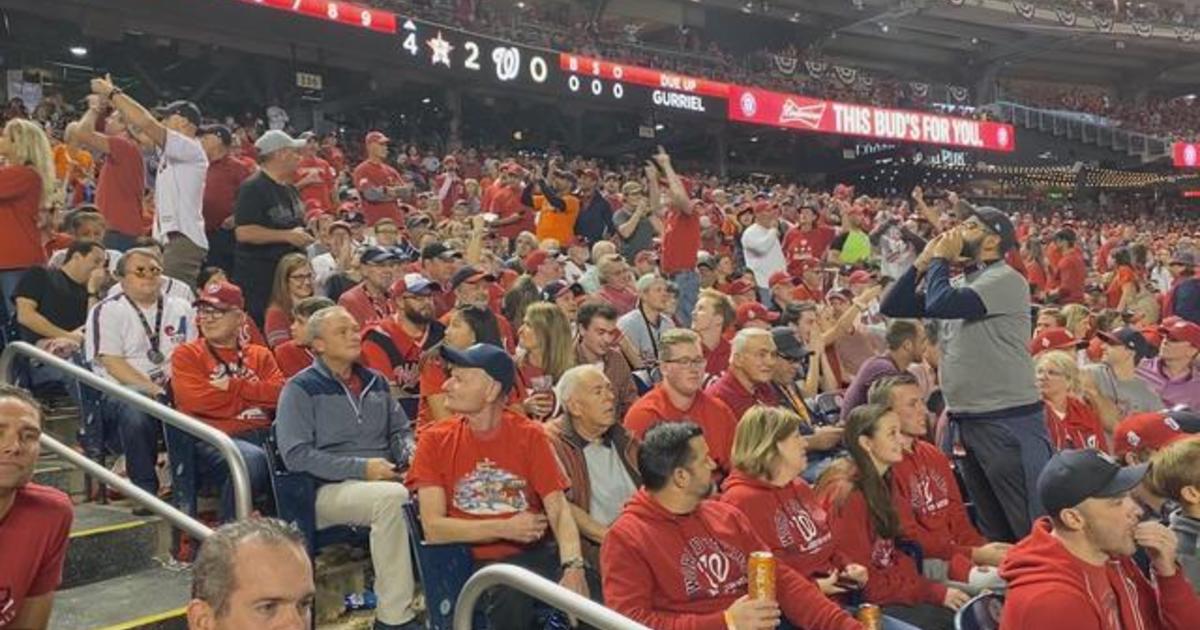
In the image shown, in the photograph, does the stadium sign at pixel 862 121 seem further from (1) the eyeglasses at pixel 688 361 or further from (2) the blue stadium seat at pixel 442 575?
(2) the blue stadium seat at pixel 442 575

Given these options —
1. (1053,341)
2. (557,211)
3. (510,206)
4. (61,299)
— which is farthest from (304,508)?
(510,206)

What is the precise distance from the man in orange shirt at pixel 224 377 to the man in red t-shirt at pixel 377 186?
14.1 feet

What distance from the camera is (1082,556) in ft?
9.65

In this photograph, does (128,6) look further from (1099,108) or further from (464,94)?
(1099,108)

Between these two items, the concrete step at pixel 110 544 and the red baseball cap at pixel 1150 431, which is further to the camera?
the red baseball cap at pixel 1150 431

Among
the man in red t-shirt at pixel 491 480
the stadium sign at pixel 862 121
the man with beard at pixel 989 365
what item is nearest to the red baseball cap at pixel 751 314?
the man with beard at pixel 989 365

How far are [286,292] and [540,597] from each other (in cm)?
377

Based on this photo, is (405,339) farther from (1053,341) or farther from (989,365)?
(1053,341)

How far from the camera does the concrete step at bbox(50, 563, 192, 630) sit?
3.74m

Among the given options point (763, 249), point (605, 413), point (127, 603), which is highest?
point (763, 249)

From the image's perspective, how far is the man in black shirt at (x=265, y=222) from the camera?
6.27 m

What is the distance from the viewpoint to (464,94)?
2305 cm

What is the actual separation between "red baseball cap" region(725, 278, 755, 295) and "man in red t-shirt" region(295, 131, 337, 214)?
11.2 feet

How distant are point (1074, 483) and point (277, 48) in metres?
18.5
